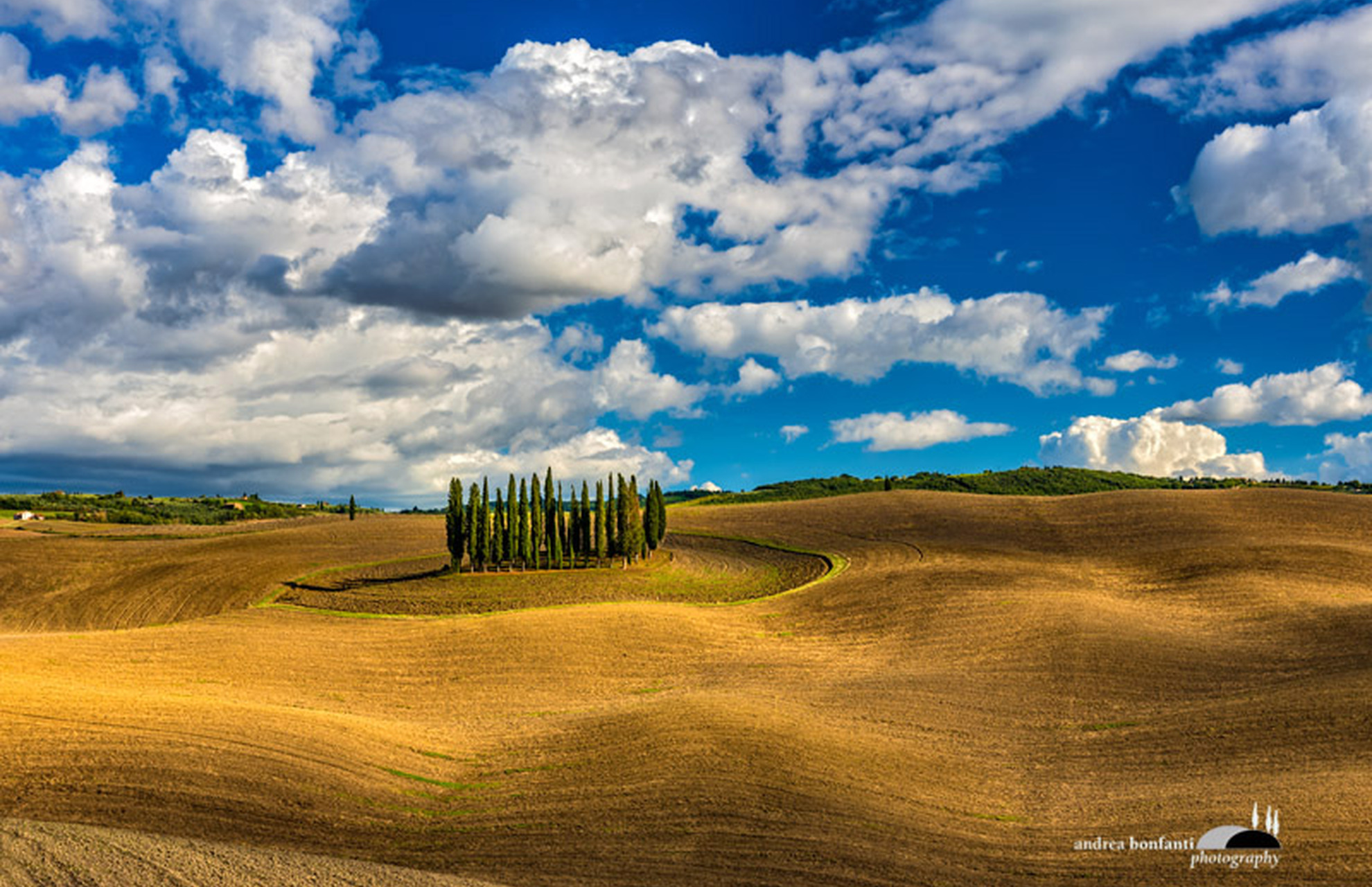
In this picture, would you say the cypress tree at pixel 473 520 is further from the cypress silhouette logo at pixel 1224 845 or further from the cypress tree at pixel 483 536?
the cypress silhouette logo at pixel 1224 845

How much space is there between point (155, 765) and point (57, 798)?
2.37 metres

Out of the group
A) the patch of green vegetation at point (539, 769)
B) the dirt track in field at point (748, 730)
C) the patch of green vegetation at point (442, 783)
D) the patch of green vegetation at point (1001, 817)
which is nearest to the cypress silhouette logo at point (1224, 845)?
the dirt track in field at point (748, 730)

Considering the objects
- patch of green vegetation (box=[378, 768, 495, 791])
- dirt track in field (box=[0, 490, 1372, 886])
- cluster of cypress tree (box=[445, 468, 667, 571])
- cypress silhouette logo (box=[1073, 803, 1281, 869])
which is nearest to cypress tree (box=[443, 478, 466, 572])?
cluster of cypress tree (box=[445, 468, 667, 571])

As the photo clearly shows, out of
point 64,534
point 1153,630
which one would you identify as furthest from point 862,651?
point 64,534

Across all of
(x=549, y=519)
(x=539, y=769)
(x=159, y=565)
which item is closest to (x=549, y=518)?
(x=549, y=519)

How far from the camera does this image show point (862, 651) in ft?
156

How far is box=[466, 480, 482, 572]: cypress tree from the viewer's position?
2899 inches

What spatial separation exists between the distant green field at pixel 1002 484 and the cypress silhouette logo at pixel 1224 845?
120m

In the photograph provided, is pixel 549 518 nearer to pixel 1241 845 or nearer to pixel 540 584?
pixel 540 584

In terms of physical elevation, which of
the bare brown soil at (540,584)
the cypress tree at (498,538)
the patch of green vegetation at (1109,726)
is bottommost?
the patch of green vegetation at (1109,726)

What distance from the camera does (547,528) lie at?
77.6 m

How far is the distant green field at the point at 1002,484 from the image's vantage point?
15088cm

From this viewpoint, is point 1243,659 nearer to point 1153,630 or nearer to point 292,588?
point 1153,630

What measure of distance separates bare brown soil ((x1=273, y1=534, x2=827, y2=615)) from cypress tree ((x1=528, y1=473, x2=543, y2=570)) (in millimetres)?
2190
